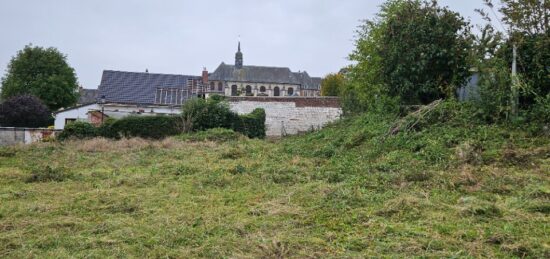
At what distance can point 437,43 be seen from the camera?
11781mm

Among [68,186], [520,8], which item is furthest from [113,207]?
[520,8]

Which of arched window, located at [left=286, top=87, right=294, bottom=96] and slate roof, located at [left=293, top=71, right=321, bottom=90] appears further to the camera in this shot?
slate roof, located at [left=293, top=71, right=321, bottom=90]

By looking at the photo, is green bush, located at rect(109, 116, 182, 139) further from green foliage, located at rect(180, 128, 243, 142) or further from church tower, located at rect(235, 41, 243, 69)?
church tower, located at rect(235, 41, 243, 69)

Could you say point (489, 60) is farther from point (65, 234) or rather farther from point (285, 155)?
point (65, 234)

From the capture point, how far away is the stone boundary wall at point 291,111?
2528cm

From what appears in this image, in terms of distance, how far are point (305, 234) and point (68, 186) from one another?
5095mm

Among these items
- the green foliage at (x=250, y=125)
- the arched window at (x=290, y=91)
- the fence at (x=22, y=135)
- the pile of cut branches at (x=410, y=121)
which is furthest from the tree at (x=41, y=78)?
the pile of cut branches at (x=410, y=121)

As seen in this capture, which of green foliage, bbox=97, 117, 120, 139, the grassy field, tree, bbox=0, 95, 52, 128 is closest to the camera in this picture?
the grassy field

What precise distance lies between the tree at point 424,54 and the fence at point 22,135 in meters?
16.1

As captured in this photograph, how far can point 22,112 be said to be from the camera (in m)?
29.4

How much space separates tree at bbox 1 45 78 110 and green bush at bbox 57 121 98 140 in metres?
22.0

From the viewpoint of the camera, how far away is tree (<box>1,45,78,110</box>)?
37.1 metres

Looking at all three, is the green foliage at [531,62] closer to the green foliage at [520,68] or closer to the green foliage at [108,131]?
the green foliage at [520,68]

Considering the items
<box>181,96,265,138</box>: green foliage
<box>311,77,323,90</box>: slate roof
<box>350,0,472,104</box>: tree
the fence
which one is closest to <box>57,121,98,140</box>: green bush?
the fence
